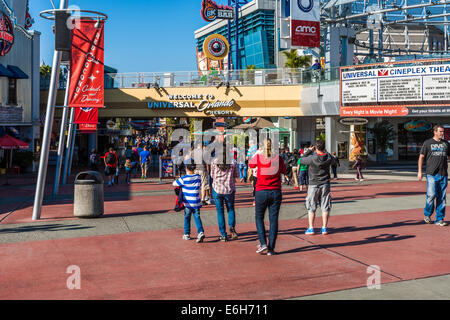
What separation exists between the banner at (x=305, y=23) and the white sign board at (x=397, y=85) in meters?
5.78

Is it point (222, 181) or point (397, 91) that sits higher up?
point (397, 91)

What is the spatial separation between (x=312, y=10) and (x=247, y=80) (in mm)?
6080

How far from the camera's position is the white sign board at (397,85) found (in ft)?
72.3

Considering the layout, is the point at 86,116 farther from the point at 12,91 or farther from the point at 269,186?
the point at 269,186

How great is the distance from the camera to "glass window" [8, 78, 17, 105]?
27922 mm

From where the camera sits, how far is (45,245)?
8977 mm

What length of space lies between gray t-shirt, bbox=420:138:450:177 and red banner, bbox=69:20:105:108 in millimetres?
9586

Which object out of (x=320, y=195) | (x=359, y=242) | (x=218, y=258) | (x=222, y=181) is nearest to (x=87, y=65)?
(x=222, y=181)

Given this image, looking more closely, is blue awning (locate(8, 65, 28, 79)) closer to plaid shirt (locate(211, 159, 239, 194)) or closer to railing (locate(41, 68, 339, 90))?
railing (locate(41, 68, 339, 90))

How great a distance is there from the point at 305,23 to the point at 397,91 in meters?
9.07

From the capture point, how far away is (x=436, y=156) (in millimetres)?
10383

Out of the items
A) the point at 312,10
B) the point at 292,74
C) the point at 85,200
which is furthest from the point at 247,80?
the point at 85,200
